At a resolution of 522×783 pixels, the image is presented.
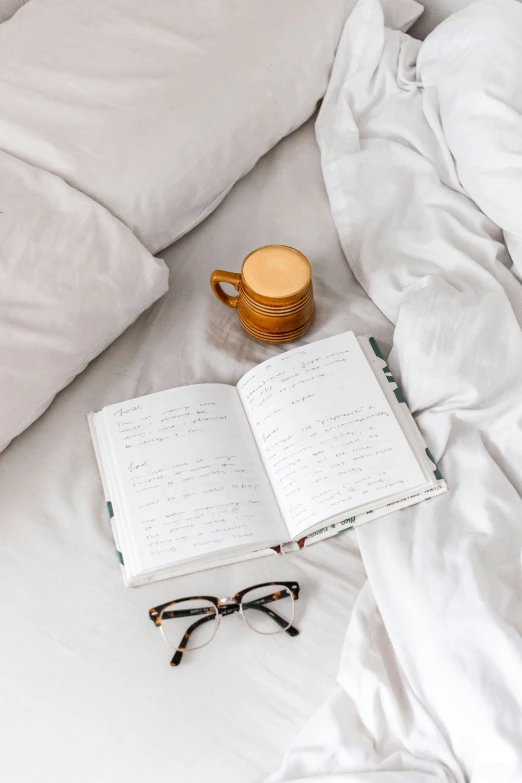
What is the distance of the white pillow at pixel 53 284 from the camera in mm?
675

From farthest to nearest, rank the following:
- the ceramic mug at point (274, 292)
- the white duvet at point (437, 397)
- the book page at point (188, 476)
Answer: the ceramic mug at point (274, 292)
the book page at point (188, 476)
the white duvet at point (437, 397)

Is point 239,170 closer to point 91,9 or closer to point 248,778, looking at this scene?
point 91,9

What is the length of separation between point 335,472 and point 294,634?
16 cm

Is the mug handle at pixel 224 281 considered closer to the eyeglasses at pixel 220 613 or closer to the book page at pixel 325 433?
the book page at pixel 325 433

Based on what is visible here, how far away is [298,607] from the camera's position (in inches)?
24.3

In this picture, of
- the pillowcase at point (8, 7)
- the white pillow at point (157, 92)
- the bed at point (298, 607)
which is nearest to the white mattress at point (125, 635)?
the bed at point (298, 607)

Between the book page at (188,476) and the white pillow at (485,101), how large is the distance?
392 mm

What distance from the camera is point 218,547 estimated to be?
62 centimetres

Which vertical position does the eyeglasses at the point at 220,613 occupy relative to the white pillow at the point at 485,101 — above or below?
below

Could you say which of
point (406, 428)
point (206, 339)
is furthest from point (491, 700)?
point (206, 339)

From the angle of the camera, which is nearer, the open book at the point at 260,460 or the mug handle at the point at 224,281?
the open book at the point at 260,460

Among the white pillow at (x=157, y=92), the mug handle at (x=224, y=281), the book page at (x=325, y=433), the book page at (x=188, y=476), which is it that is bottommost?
the book page at (x=188, y=476)

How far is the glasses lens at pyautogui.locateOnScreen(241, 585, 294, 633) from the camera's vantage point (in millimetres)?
605

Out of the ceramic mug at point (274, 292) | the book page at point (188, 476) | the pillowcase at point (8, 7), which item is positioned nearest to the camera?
the book page at point (188, 476)
